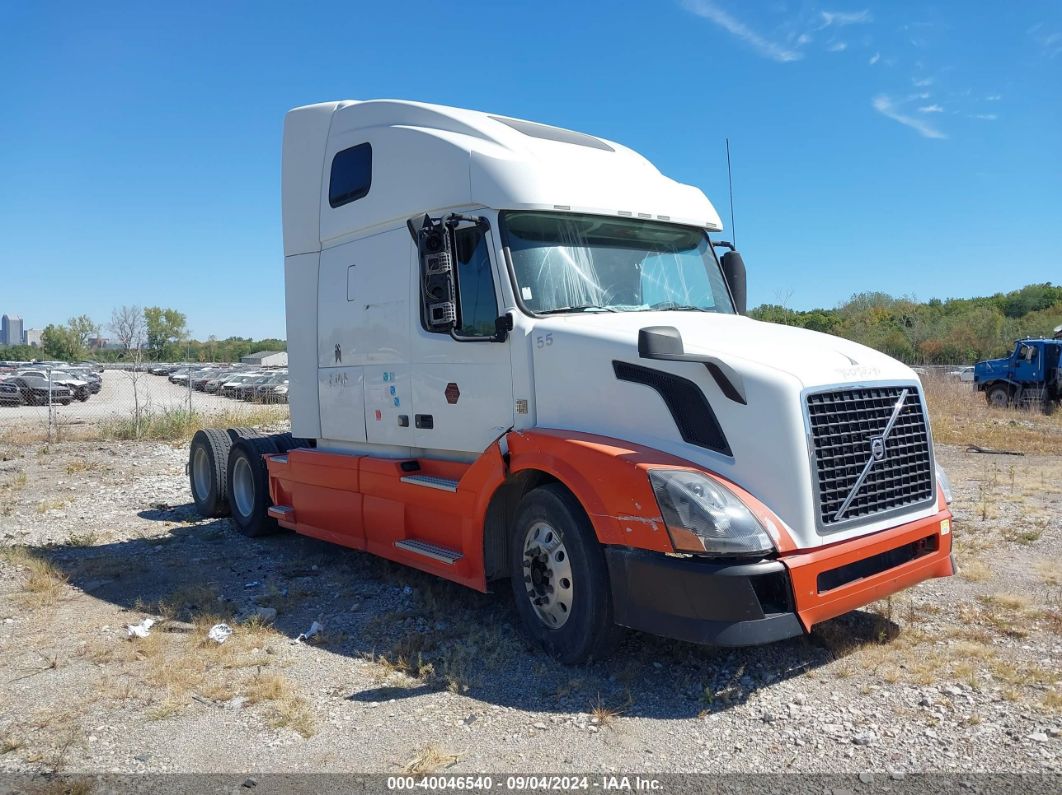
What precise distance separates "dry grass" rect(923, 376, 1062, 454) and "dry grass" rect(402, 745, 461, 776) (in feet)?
48.0

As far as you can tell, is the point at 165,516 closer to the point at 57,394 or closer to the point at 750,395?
the point at 750,395

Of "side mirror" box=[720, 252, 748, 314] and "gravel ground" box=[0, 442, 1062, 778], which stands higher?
"side mirror" box=[720, 252, 748, 314]

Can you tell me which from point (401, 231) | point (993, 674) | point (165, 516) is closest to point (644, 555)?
point (993, 674)

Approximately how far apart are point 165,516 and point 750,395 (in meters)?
8.20

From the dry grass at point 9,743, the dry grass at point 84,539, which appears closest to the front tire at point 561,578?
the dry grass at point 9,743

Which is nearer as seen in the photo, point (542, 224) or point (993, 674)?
point (993, 674)

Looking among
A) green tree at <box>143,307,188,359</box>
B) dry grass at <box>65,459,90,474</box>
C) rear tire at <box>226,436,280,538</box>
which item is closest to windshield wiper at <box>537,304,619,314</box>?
rear tire at <box>226,436,280,538</box>

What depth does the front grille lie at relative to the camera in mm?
4188

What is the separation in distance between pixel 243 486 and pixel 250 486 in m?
0.29

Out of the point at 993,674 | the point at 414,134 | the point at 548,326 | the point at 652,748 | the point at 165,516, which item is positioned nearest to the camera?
the point at 652,748

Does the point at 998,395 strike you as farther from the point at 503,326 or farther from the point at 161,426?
the point at 503,326

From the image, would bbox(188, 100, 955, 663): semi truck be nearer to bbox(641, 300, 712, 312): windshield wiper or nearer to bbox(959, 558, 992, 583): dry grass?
bbox(641, 300, 712, 312): windshield wiper

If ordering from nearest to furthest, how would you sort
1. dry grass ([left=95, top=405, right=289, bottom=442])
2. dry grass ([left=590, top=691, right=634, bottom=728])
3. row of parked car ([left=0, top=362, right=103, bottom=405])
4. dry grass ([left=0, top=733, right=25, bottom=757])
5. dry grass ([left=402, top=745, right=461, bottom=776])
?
dry grass ([left=402, top=745, right=461, bottom=776])
dry grass ([left=0, top=733, right=25, bottom=757])
dry grass ([left=590, top=691, right=634, bottom=728])
dry grass ([left=95, top=405, right=289, bottom=442])
row of parked car ([left=0, top=362, right=103, bottom=405])

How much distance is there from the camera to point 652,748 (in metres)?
3.71
